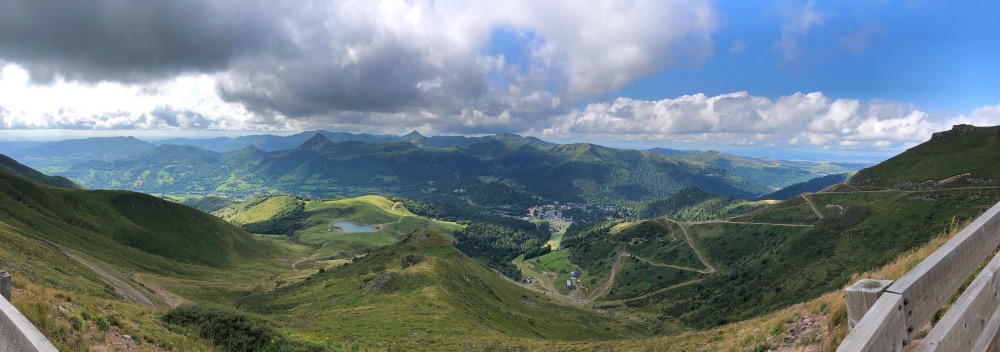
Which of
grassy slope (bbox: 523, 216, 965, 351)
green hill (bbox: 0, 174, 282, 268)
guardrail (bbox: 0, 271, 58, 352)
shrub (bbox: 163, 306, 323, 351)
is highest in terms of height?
guardrail (bbox: 0, 271, 58, 352)

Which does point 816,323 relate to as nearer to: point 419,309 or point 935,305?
point 935,305

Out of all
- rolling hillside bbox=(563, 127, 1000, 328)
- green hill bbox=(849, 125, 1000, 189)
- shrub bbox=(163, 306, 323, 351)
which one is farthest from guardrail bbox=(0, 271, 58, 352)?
green hill bbox=(849, 125, 1000, 189)

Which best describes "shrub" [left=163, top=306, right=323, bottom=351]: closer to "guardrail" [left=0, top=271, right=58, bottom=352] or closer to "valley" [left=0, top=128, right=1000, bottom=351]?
"valley" [left=0, top=128, right=1000, bottom=351]

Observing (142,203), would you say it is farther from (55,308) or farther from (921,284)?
(921,284)

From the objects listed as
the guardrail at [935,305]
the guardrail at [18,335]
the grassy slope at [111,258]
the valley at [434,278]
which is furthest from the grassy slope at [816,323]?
the grassy slope at [111,258]

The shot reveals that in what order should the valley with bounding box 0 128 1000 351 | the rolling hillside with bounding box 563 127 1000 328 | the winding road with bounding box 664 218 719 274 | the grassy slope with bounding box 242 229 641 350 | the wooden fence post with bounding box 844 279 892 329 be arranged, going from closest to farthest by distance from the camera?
the wooden fence post with bounding box 844 279 892 329 < the valley with bounding box 0 128 1000 351 < the grassy slope with bounding box 242 229 641 350 < the rolling hillside with bounding box 563 127 1000 328 < the winding road with bounding box 664 218 719 274

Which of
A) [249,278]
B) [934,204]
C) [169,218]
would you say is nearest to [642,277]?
[934,204]

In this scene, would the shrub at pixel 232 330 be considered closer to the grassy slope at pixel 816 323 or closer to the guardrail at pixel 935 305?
the grassy slope at pixel 816 323
